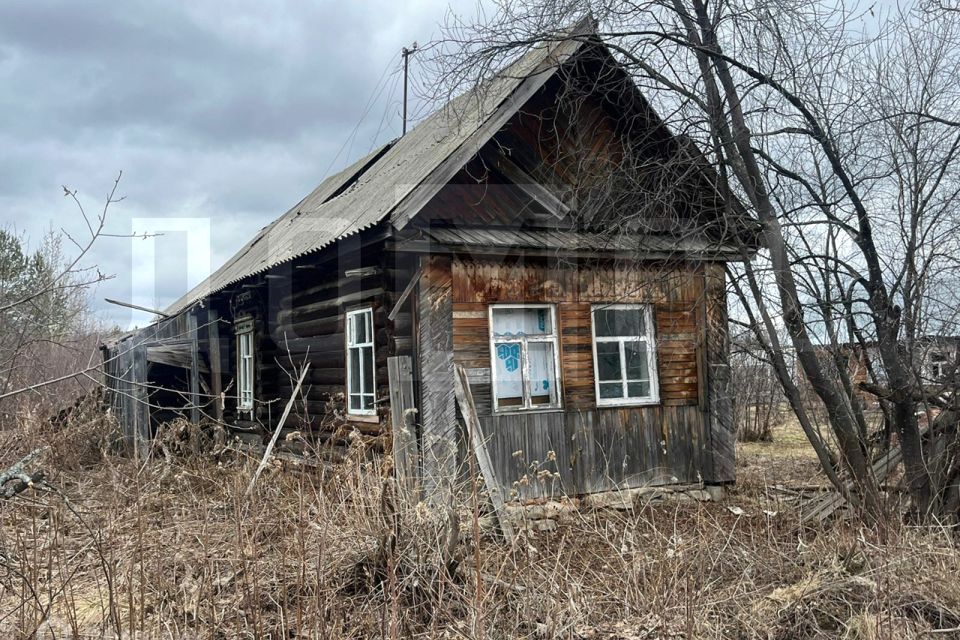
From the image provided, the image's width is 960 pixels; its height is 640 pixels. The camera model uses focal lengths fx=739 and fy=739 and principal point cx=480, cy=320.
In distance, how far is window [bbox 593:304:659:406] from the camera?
887cm

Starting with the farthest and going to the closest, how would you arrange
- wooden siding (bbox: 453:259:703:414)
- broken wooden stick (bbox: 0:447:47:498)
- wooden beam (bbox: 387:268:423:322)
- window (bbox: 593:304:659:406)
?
window (bbox: 593:304:659:406) → wooden siding (bbox: 453:259:703:414) → wooden beam (bbox: 387:268:423:322) → broken wooden stick (bbox: 0:447:47:498)

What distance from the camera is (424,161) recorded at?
8.98 meters

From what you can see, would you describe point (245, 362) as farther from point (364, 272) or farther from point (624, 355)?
point (624, 355)

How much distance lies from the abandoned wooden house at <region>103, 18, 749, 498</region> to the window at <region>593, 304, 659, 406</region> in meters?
0.02

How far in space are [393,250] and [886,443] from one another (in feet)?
16.8

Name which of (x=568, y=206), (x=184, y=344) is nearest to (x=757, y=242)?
(x=568, y=206)

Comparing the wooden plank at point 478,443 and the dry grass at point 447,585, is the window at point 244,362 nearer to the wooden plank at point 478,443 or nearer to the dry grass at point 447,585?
the wooden plank at point 478,443

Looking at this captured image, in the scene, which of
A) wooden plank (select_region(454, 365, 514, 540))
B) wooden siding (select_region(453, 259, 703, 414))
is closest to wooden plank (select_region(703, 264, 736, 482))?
wooden siding (select_region(453, 259, 703, 414))

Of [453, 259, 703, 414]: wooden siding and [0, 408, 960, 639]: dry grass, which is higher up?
[453, 259, 703, 414]: wooden siding

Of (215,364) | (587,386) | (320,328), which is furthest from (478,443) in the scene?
(215,364)

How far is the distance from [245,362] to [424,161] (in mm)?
6112

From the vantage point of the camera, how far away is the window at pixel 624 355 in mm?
8867

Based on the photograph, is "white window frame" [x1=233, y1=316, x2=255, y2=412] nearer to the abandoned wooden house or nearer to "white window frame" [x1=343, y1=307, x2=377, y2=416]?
the abandoned wooden house

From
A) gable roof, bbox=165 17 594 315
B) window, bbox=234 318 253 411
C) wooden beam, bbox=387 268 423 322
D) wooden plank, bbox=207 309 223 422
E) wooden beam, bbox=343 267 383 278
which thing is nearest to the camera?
gable roof, bbox=165 17 594 315
